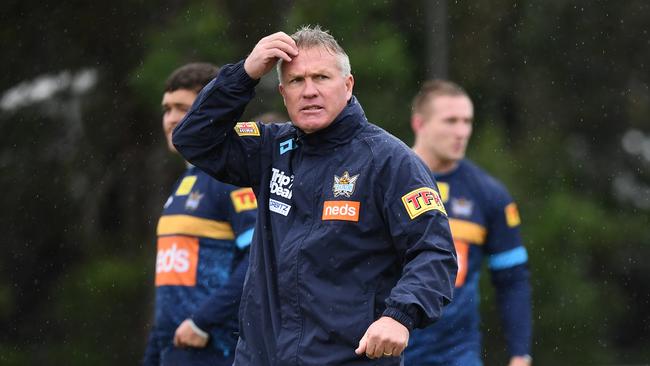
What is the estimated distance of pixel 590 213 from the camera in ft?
43.9

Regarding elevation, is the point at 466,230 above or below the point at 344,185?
below

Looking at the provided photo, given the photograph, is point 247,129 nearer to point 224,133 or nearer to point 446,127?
point 224,133

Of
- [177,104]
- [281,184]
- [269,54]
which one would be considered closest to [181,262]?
[177,104]

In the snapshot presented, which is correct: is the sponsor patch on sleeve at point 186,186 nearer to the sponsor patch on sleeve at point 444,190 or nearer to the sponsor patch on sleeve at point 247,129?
the sponsor patch on sleeve at point 247,129

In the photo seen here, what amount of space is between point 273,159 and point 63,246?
8.69 metres

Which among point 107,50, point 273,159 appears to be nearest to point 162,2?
point 107,50

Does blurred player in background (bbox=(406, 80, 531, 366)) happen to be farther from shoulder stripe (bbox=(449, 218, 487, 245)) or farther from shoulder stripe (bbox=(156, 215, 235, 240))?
shoulder stripe (bbox=(156, 215, 235, 240))

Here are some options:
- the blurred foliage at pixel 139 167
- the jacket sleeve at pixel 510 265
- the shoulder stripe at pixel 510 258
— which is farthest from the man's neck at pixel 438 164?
the blurred foliage at pixel 139 167

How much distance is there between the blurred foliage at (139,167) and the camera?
12.4m

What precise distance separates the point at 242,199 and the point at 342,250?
1633 millimetres

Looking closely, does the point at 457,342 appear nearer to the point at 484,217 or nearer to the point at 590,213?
the point at 484,217

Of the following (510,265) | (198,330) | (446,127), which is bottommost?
(198,330)

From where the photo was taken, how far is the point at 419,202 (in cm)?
438

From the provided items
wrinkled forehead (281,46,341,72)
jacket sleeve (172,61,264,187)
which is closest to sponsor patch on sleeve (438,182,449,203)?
jacket sleeve (172,61,264,187)
